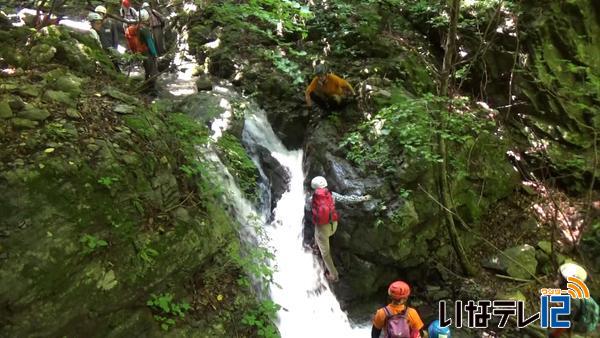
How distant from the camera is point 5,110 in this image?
13.7 feet

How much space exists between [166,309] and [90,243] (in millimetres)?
1156

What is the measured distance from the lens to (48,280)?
12.5 ft

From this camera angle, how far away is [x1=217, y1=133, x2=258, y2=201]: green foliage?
22.9 feet

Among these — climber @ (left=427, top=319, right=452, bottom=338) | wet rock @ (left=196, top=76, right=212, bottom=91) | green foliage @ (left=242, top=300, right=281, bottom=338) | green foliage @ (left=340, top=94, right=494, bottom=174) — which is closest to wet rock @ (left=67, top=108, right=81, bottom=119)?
green foliage @ (left=242, top=300, right=281, bottom=338)

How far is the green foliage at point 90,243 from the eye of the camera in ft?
13.4

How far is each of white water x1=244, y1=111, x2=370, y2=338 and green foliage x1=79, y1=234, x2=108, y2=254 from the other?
326 centimetres

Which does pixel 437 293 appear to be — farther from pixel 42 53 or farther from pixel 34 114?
pixel 42 53

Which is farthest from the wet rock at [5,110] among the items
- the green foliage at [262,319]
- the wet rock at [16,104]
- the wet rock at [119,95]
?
the green foliage at [262,319]

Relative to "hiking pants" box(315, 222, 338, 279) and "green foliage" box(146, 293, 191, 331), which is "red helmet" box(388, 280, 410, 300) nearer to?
"green foliage" box(146, 293, 191, 331)

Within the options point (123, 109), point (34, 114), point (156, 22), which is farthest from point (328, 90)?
point (34, 114)

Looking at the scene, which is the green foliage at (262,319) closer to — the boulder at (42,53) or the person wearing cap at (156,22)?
the boulder at (42,53)

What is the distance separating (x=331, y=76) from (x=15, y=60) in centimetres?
551

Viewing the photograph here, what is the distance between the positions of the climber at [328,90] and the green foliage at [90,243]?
5.61 meters

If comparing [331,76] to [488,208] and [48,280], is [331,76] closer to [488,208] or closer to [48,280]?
[488,208]
